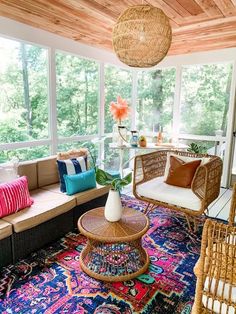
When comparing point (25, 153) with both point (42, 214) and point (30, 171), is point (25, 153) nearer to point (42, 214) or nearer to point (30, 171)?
point (30, 171)

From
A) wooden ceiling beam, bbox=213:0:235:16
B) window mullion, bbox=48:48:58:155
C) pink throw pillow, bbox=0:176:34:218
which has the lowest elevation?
pink throw pillow, bbox=0:176:34:218

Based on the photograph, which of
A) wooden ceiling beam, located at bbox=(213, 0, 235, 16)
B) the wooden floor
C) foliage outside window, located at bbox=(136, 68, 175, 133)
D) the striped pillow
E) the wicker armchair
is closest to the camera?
wooden ceiling beam, located at bbox=(213, 0, 235, 16)

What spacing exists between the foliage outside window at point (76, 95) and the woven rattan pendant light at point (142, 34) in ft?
6.96

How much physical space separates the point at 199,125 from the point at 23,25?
3.23 meters

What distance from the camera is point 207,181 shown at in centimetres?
261

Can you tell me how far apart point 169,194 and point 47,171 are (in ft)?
4.82

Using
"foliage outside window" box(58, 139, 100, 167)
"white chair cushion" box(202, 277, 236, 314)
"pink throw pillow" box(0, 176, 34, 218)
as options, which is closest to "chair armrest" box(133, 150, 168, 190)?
"foliage outside window" box(58, 139, 100, 167)

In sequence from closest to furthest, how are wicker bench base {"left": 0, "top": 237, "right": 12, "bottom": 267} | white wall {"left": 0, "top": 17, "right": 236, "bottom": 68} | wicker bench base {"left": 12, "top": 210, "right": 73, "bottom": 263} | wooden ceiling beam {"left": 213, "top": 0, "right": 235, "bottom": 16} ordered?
1. wicker bench base {"left": 0, "top": 237, "right": 12, "bottom": 267}
2. wicker bench base {"left": 12, "top": 210, "right": 73, "bottom": 263}
3. wooden ceiling beam {"left": 213, "top": 0, "right": 235, "bottom": 16}
4. white wall {"left": 0, "top": 17, "right": 236, "bottom": 68}

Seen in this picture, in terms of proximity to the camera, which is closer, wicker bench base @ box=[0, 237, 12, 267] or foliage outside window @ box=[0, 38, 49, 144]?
wicker bench base @ box=[0, 237, 12, 267]

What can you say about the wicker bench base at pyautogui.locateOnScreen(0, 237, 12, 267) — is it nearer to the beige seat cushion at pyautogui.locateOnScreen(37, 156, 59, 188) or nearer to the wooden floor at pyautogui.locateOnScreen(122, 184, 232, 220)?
the beige seat cushion at pyautogui.locateOnScreen(37, 156, 59, 188)

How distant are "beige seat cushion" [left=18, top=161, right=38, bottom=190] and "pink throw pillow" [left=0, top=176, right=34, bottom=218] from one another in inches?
11.8

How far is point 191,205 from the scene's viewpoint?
2.65m

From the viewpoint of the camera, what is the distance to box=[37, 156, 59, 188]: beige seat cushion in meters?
2.98

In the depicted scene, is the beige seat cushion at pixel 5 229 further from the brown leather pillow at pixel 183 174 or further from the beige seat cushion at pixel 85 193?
the brown leather pillow at pixel 183 174
